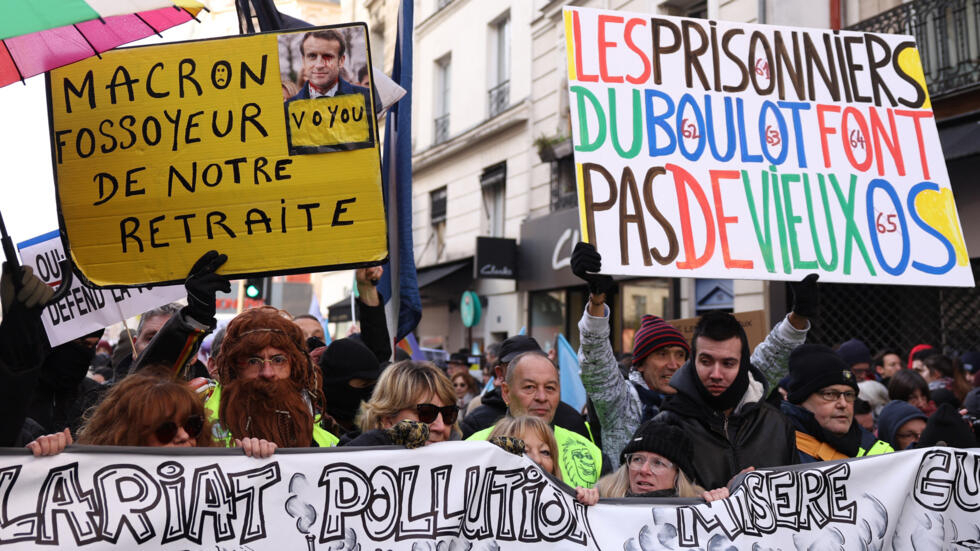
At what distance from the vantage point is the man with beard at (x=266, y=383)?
283cm

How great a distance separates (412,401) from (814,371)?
1.84 m

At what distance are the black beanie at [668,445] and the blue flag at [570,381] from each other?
3200 millimetres

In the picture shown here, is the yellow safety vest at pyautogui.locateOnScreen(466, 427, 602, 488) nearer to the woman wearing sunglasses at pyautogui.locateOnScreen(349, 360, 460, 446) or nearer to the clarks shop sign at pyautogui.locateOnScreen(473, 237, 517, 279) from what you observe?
the woman wearing sunglasses at pyautogui.locateOnScreen(349, 360, 460, 446)

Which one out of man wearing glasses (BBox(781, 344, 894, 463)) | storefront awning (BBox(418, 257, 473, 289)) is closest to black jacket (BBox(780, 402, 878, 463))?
man wearing glasses (BBox(781, 344, 894, 463))

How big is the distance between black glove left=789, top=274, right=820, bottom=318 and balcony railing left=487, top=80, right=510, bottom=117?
45.8 feet

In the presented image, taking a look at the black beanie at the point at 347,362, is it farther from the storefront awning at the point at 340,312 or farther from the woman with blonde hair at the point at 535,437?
the storefront awning at the point at 340,312

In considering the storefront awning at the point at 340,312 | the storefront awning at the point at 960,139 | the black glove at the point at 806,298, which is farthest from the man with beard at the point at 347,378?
the storefront awning at the point at 340,312

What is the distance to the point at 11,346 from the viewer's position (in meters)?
2.30

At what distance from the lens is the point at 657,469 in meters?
2.99

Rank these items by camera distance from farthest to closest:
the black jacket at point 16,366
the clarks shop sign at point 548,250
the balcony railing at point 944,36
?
the clarks shop sign at point 548,250, the balcony railing at point 944,36, the black jacket at point 16,366

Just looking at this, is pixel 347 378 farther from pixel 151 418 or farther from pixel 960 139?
pixel 960 139

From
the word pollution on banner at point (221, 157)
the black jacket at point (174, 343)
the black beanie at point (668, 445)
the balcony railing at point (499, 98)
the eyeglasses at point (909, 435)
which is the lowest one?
the eyeglasses at point (909, 435)

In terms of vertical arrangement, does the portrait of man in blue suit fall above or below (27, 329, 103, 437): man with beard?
above

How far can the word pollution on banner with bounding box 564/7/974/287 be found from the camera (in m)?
3.78
